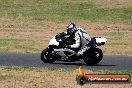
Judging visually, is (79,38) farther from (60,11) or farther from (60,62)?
(60,11)

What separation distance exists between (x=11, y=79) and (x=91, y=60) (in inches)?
176

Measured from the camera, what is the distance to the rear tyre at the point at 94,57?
18984 millimetres

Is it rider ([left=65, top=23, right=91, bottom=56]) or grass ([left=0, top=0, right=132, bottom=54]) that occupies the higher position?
rider ([left=65, top=23, right=91, bottom=56])

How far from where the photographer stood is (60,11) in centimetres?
3900

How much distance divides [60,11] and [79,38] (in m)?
20.4

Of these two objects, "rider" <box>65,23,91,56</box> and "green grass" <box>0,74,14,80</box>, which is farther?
"rider" <box>65,23,91,56</box>

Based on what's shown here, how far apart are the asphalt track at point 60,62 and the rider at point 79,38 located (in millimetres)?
599

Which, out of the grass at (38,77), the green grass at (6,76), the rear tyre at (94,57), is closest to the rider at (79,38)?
the rear tyre at (94,57)

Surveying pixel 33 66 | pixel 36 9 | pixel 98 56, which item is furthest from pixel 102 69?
pixel 36 9

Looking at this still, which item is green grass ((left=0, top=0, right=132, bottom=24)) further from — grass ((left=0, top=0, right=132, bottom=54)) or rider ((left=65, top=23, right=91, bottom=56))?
rider ((left=65, top=23, right=91, bottom=56))

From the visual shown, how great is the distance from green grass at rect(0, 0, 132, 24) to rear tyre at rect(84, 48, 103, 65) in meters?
16.8

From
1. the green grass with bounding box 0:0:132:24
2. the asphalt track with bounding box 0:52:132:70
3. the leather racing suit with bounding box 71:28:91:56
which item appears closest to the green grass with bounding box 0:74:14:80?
the asphalt track with bounding box 0:52:132:70

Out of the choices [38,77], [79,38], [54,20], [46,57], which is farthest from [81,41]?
[54,20]

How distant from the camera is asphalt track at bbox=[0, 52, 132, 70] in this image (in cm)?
1866
